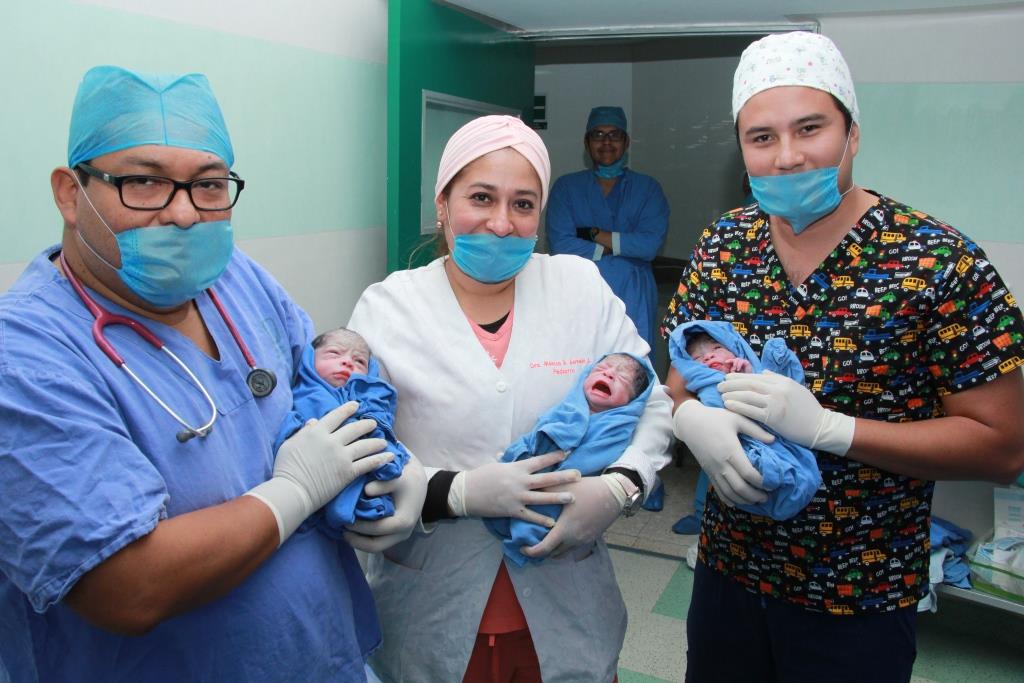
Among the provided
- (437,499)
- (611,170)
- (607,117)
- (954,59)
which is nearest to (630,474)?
(437,499)

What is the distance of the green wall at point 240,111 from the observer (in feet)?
5.68

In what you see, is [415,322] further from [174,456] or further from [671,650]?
[671,650]

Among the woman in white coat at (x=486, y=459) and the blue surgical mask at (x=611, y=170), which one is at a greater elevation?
the blue surgical mask at (x=611, y=170)

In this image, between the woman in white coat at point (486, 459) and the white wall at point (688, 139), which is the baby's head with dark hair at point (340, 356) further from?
the white wall at point (688, 139)

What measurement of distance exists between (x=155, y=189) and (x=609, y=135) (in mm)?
3707

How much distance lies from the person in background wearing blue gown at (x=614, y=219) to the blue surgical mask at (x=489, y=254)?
2.82m

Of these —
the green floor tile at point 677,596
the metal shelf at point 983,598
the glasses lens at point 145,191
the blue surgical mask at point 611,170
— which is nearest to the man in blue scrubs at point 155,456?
the glasses lens at point 145,191

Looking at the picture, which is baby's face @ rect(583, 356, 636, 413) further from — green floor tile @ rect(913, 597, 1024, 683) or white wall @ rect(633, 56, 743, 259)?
white wall @ rect(633, 56, 743, 259)

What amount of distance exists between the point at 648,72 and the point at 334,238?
13.3 ft

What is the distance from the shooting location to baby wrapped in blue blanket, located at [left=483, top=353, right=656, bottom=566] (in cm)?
146

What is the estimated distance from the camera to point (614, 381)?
5.03 feet

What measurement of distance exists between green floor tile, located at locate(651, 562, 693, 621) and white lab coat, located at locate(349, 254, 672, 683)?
166cm

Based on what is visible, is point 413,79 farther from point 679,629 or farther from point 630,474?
point 679,629

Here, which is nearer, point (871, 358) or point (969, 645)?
point (871, 358)
